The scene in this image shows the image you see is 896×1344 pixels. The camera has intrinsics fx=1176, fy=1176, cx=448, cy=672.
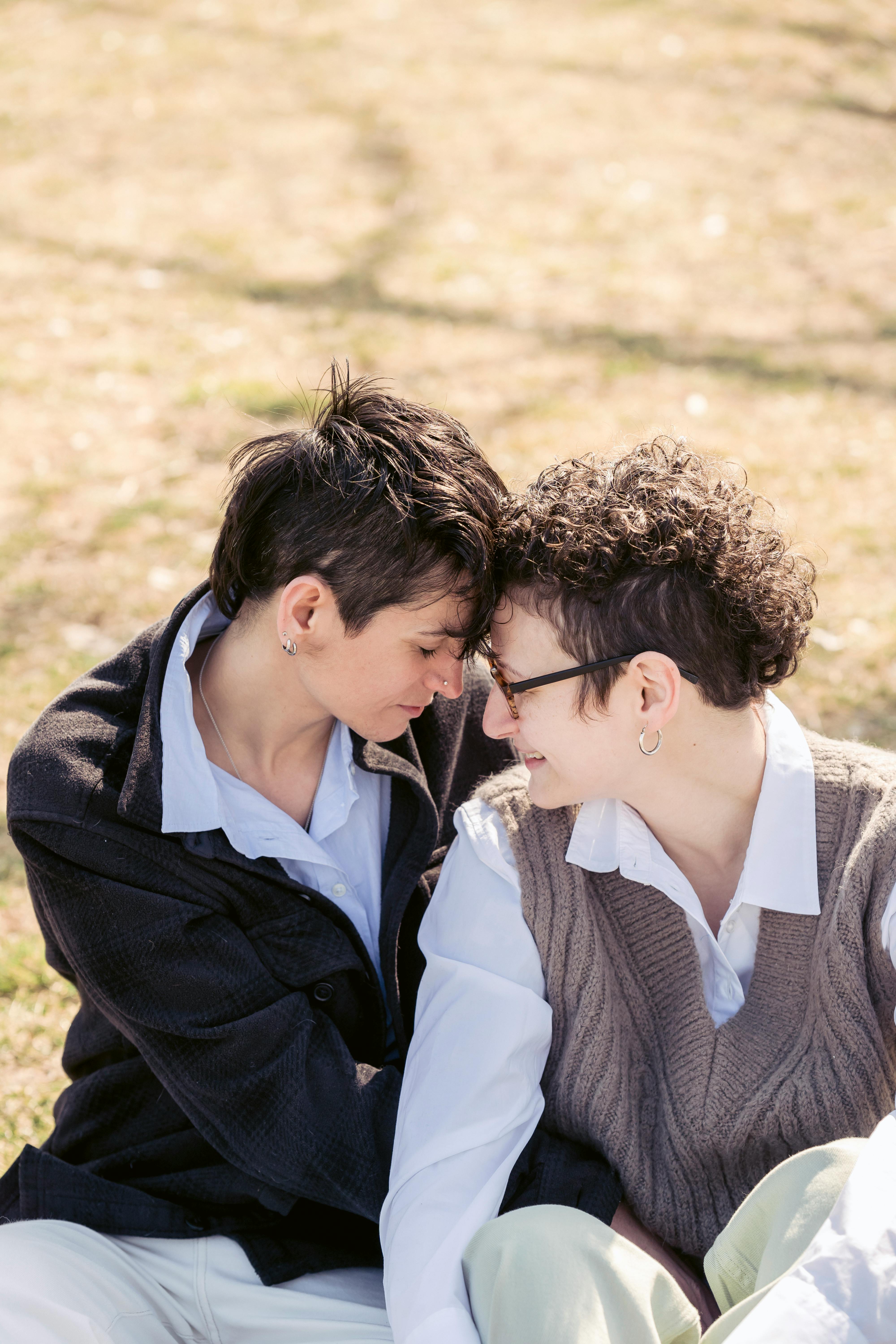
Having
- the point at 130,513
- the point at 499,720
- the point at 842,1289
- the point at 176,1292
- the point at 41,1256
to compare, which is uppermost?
the point at 499,720

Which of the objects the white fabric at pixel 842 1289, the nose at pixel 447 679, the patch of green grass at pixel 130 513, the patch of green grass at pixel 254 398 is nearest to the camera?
the white fabric at pixel 842 1289

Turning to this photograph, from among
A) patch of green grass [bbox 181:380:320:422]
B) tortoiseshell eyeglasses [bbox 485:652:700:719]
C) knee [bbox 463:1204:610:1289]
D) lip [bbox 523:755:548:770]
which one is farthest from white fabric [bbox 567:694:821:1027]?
patch of green grass [bbox 181:380:320:422]

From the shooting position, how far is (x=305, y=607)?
2.30 meters

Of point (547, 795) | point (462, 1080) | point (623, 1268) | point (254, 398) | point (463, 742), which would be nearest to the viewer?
point (623, 1268)

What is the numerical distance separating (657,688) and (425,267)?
18.3ft

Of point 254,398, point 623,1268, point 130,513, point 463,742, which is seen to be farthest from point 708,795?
point 254,398

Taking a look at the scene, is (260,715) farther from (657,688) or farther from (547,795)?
(657,688)

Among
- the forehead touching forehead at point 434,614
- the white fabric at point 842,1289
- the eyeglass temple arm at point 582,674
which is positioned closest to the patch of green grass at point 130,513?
the forehead touching forehead at point 434,614

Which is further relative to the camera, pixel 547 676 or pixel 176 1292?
pixel 176 1292

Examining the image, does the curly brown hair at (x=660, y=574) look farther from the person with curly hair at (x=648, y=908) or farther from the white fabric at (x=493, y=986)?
the white fabric at (x=493, y=986)

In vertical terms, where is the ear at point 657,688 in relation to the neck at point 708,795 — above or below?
above

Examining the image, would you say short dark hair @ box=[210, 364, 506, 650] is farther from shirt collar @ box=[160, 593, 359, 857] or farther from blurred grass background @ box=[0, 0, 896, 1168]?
blurred grass background @ box=[0, 0, 896, 1168]

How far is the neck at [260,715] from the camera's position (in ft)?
7.88

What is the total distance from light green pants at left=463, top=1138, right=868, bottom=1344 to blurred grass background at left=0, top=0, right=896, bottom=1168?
133 cm
